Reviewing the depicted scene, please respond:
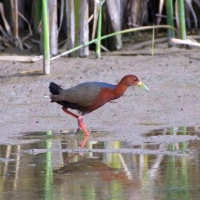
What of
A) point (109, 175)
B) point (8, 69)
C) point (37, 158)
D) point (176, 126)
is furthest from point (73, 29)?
point (109, 175)

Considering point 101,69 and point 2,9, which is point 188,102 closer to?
point 101,69

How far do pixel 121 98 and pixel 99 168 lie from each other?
3.28m

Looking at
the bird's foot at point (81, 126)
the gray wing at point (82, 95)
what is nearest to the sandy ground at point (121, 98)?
the bird's foot at point (81, 126)

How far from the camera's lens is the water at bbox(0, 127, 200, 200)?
16.9ft

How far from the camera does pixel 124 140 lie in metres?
7.24

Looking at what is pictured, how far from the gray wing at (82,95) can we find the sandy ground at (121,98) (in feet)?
1.23

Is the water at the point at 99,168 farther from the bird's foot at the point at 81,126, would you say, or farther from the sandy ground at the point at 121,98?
the sandy ground at the point at 121,98

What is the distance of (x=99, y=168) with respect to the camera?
19.8ft

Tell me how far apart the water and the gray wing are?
0.43 metres

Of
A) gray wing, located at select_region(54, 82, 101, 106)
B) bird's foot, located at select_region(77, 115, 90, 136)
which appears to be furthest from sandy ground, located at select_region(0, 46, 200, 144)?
gray wing, located at select_region(54, 82, 101, 106)

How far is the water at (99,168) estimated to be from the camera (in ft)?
16.9

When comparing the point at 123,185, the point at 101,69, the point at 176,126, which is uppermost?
the point at 101,69

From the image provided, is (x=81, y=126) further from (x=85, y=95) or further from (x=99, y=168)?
(x=99, y=168)

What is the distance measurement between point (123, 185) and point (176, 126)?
275 centimetres
